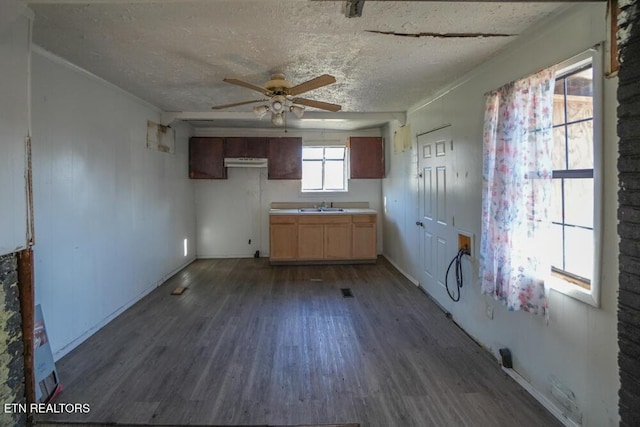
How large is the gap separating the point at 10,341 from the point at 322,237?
405cm

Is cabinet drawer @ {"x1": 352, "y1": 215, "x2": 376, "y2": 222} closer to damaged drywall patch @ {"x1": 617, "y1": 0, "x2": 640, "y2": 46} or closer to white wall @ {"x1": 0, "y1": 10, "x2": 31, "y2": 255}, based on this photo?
damaged drywall patch @ {"x1": 617, "y1": 0, "x2": 640, "y2": 46}

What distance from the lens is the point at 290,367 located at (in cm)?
240

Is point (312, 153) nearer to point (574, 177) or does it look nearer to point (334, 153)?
point (334, 153)

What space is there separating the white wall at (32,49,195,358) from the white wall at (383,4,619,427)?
3.28 m

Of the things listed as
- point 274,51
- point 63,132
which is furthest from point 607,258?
point 63,132

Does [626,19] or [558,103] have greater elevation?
[626,19]

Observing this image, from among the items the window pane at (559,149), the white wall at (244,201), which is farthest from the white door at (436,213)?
the white wall at (244,201)

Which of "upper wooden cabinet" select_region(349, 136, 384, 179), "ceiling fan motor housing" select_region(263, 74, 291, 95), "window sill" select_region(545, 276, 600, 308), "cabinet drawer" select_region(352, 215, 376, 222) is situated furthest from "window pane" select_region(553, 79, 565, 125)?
"upper wooden cabinet" select_region(349, 136, 384, 179)

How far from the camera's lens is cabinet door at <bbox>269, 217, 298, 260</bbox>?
537 centimetres

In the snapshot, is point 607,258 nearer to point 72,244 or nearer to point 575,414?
point 575,414

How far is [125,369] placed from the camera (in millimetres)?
2371

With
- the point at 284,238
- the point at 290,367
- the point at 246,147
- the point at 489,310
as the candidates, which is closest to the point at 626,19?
the point at 489,310

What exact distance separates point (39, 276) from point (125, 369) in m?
0.89

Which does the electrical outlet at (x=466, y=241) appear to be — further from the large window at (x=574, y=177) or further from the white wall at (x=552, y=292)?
the large window at (x=574, y=177)
